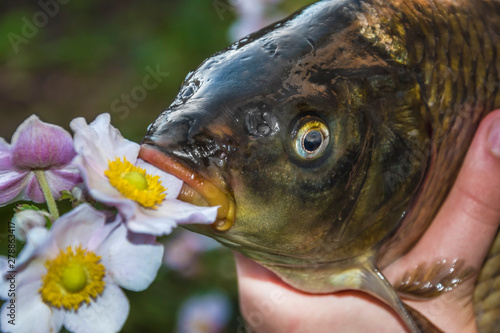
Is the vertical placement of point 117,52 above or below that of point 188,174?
below

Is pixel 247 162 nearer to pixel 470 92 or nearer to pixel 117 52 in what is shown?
pixel 470 92

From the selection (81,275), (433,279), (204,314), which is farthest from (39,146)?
(204,314)

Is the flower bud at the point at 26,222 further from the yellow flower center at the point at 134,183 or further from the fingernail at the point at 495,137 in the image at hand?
the fingernail at the point at 495,137

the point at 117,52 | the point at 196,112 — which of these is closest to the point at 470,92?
the point at 196,112

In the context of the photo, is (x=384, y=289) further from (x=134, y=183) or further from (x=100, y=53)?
(x=100, y=53)

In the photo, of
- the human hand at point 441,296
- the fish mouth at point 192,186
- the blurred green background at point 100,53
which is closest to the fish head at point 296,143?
the fish mouth at point 192,186
